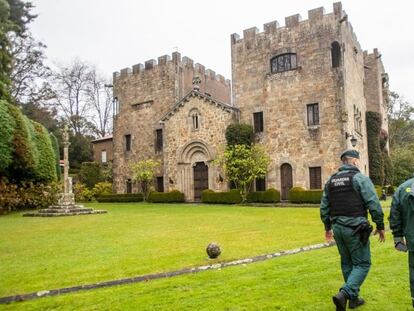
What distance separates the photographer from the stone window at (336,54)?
78.2 ft

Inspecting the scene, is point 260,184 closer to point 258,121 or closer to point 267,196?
point 267,196

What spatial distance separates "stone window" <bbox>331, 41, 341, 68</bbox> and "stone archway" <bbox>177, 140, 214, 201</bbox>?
1000 centimetres

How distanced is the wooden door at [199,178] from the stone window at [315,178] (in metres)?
7.24

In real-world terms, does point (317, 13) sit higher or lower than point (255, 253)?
higher

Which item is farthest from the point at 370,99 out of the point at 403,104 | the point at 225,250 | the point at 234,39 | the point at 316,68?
the point at 225,250

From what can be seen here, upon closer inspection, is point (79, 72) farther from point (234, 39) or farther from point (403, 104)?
point (403, 104)

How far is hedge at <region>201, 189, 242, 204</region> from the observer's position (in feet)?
78.6

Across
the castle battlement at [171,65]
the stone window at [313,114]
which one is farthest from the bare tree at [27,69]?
the stone window at [313,114]

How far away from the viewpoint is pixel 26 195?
2272cm

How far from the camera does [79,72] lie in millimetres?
45719

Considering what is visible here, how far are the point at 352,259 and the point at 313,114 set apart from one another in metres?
20.7

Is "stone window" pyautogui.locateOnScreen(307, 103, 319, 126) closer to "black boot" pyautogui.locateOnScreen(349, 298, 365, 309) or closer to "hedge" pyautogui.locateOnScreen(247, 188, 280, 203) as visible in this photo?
"hedge" pyautogui.locateOnScreen(247, 188, 280, 203)

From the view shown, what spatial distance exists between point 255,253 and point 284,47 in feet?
66.5

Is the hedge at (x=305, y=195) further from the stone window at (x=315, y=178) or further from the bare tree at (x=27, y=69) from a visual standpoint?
the bare tree at (x=27, y=69)
